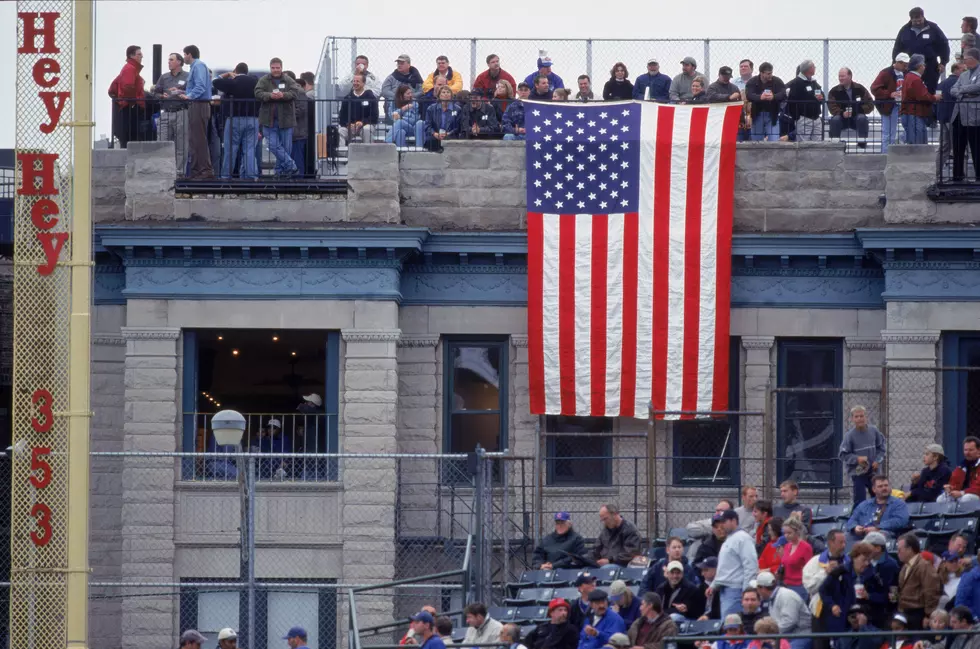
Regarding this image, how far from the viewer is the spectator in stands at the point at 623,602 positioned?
23.7 meters

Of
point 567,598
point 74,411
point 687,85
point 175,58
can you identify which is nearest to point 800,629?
point 567,598

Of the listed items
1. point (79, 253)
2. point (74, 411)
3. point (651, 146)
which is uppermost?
point (651, 146)

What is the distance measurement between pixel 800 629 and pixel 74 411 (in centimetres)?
828

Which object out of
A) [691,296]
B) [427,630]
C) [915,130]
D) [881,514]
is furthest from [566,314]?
[427,630]

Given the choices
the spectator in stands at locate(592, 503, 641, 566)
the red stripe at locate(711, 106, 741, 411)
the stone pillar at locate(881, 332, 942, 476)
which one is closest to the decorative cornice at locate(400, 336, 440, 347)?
the red stripe at locate(711, 106, 741, 411)

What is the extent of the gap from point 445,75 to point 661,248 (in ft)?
15.4

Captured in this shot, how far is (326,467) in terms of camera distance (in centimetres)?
3123

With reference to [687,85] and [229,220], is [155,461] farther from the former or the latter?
[687,85]

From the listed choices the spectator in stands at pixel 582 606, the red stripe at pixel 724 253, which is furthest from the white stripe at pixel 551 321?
the spectator in stands at pixel 582 606

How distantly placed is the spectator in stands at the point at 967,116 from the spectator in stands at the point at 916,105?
0.50 meters

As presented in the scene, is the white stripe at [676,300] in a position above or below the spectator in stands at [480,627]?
above

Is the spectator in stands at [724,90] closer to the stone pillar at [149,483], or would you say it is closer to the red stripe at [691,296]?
the red stripe at [691,296]

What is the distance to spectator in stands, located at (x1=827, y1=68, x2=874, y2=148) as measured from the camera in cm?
3206

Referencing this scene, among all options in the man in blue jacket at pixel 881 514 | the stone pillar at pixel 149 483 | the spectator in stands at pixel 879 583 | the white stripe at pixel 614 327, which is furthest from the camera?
the white stripe at pixel 614 327
